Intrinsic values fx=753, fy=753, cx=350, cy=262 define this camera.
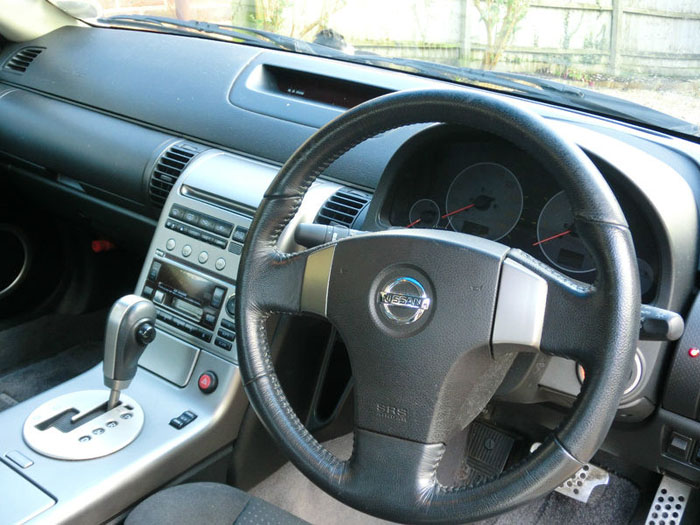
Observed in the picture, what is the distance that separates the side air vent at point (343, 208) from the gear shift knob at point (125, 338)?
0.41 meters

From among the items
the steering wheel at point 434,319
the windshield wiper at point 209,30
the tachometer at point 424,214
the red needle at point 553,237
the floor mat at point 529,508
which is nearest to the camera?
the steering wheel at point 434,319

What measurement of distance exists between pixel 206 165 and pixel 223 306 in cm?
39

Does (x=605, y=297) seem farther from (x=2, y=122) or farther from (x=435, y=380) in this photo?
(x=2, y=122)

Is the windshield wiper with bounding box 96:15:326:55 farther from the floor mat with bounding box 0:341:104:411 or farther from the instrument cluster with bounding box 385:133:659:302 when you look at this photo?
the floor mat with bounding box 0:341:104:411

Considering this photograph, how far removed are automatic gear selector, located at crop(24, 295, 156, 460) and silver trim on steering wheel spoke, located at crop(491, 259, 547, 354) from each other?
73 centimetres

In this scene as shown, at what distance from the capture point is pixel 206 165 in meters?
1.81

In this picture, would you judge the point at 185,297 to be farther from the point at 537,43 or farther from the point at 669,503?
the point at 669,503

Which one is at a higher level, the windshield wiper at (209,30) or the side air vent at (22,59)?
the windshield wiper at (209,30)

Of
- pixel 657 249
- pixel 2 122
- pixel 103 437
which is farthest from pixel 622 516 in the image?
pixel 2 122

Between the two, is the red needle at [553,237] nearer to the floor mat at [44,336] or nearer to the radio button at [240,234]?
the radio button at [240,234]

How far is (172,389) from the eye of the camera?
1601 millimetres

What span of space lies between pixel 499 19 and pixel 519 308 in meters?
0.87

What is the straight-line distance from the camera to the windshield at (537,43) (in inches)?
57.1

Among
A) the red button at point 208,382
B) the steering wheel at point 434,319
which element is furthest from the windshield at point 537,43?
the red button at point 208,382
